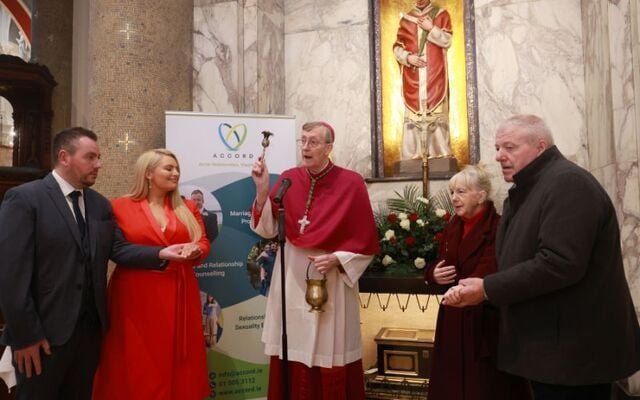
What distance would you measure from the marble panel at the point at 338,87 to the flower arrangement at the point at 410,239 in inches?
37.0

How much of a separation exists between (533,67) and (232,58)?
9.13 ft

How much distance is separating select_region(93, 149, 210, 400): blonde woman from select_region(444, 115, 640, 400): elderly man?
5.91 ft

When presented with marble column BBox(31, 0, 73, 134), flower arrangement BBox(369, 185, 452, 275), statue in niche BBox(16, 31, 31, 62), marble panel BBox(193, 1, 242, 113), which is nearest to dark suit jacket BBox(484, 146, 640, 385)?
flower arrangement BBox(369, 185, 452, 275)

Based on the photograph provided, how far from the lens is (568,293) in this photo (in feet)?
6.97

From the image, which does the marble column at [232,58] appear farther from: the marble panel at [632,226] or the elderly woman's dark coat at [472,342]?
the marble panel at [632,226]

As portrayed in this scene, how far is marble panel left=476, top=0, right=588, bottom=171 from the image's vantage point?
4656 millimetres

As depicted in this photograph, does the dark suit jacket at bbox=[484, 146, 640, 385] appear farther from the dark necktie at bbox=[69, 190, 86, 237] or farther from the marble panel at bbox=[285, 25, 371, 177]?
the marble panel at bbox=[285, 25, 371, 177]

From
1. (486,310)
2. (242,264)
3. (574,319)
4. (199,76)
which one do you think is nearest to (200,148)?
(242,264)

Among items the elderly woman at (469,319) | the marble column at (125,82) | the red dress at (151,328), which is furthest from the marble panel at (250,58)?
the elderly woman at (469,319)

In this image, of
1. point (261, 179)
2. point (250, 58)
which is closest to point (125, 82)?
point (250, 58)

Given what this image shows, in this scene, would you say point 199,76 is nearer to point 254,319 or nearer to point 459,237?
point 254,319

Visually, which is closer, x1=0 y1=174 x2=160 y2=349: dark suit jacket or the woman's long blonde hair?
x1=0 y1=174 x2=160 y2=349: dark suit jacket

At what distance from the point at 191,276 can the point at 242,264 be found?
0.81m

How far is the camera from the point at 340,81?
5.37 m
